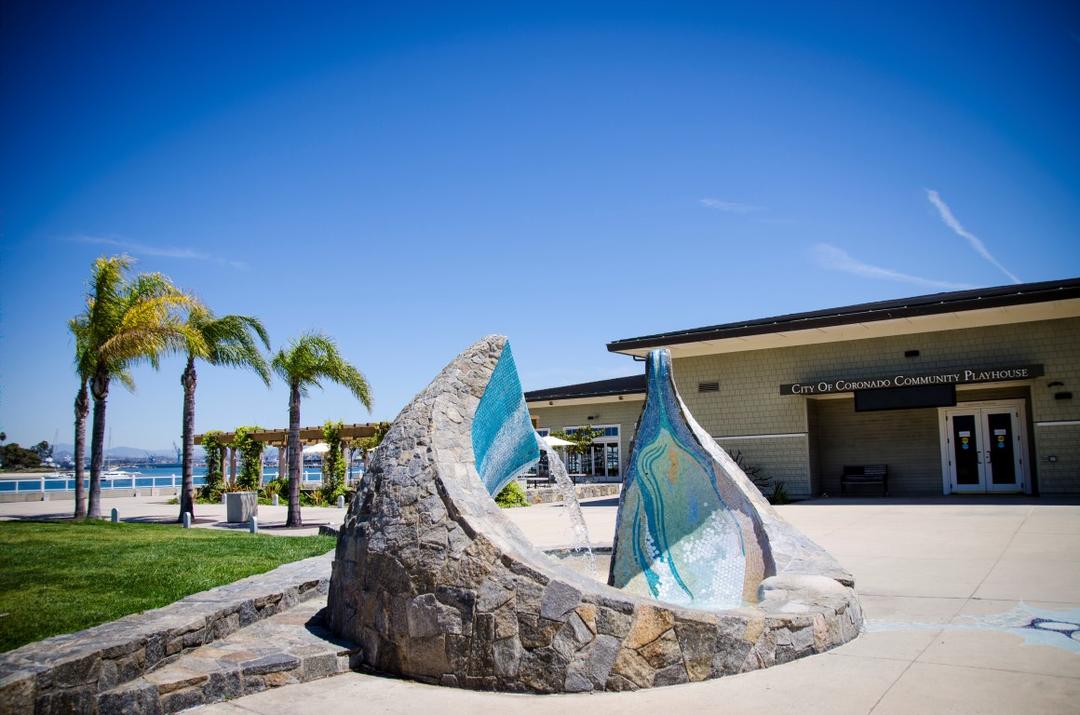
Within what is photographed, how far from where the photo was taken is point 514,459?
7.50 meters

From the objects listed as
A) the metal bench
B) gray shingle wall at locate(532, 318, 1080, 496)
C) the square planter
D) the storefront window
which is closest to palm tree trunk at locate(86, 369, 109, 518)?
the square planter

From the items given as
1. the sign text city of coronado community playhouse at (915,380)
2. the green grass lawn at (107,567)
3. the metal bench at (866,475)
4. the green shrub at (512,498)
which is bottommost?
the green shrub at (512,498)

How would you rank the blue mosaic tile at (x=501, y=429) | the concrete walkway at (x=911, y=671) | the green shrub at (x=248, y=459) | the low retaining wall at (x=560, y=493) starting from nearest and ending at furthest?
the concrete walkway at (x=911, y=671) < the blue mosaic tile at (x=501, y=429) < the low retaining wall at (x=560, y=493) < the green shrub at (x=248, y=459)

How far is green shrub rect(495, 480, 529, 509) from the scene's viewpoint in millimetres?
23031

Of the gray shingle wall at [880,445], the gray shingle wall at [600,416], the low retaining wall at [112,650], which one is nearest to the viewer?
the low retaining wall at [112,650]

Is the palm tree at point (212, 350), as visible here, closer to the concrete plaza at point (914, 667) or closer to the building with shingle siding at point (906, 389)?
the building with shingle siding at point (906, 389)

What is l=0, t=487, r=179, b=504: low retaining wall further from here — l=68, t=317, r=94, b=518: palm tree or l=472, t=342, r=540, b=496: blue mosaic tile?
l=472, t=342, r=540, b=496: blue mosaic tile

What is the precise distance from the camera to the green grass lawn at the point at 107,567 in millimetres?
6570

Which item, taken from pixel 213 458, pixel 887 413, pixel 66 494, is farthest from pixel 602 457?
pixel 66 494

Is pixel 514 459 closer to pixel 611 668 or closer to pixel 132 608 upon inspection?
pixel 611 668

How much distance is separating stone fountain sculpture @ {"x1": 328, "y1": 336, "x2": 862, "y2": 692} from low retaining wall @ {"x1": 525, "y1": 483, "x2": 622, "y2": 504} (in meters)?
18.6

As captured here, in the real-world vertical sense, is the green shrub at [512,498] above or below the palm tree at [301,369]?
below

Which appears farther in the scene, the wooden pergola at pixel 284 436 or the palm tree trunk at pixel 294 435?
the wooden pergola at pixel 284 436

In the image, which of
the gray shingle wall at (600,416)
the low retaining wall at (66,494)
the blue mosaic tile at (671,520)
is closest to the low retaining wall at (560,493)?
the gray shingle wall at (600,416)
